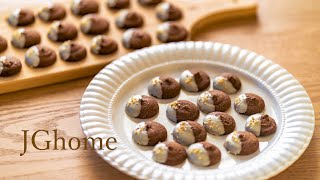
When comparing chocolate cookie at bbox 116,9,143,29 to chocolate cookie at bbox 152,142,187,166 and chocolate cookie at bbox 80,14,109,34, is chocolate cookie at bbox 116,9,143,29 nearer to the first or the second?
chocolate cookie at bbox 80,14,109,34

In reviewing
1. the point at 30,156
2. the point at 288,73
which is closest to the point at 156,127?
the point at 30,156

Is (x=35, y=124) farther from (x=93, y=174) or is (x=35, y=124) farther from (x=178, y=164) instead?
(x=178, y=164)

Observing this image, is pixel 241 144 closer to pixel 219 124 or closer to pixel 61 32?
pixel 219 124

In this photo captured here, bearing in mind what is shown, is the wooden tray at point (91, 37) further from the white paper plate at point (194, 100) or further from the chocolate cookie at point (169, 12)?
the white paper plate at point (194, 100)

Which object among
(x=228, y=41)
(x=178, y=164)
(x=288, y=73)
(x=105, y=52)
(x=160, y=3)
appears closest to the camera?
(x=178, y=164)

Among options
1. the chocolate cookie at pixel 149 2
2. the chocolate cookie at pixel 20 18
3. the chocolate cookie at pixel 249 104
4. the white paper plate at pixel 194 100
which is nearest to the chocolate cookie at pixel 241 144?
the white paper plate at pixel 194 100

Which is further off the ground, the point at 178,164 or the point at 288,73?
the point at 288,73
